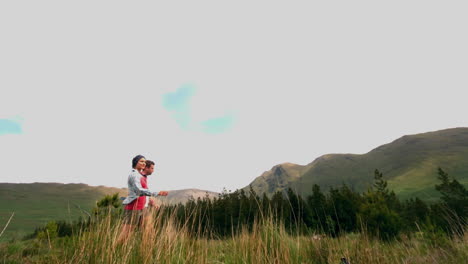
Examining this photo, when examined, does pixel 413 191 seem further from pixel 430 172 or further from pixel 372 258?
pixel 372 258

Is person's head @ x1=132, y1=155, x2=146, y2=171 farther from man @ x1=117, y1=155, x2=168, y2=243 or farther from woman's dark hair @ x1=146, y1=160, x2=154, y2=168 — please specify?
woman's dark hair @ x1=146, y1=160, x2=154, y2=168

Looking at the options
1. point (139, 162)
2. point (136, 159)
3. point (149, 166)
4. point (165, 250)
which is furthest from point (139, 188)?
point (165, 250)

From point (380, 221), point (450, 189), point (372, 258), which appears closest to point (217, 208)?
point (380, 221)

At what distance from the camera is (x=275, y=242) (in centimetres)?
404

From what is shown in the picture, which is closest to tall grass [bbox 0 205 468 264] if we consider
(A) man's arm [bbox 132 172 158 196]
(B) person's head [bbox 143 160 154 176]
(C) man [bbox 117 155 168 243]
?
(A) man's arm [bbox 132 172 158 196]

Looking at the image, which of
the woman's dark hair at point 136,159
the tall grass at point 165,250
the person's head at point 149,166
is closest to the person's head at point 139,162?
the woman's dark hair at point 136,159

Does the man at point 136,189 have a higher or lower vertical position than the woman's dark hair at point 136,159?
lower

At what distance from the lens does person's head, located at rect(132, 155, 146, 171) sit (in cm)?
559

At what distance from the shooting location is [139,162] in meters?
5.59

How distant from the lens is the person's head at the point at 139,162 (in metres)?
5.59

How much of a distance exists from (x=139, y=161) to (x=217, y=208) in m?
45.1

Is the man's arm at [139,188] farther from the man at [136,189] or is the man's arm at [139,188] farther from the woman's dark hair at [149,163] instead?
the woman's dark hair at [149,163]

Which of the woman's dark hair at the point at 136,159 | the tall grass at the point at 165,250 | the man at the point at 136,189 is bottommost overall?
the tall grass at the point at 165,250

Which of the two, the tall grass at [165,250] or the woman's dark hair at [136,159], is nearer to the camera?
the tall grass at [165,250]
